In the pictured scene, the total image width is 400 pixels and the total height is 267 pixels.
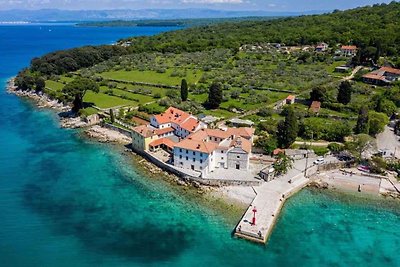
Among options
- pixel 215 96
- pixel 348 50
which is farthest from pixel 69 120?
pixel 348 50

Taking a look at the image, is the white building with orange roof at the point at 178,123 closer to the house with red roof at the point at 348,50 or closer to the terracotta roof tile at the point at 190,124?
the terracotta roof tile at the point at 190,124

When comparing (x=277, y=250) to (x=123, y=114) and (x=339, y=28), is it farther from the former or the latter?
(x=339, y=28)

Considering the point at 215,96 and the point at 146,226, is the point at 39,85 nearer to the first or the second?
the point at 215,96

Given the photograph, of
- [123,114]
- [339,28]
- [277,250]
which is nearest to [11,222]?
[277,250]

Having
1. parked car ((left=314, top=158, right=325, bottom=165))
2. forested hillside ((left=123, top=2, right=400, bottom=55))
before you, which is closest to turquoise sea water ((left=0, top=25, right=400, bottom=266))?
parked car ((left=314, top=158, right=325, bottom=165))

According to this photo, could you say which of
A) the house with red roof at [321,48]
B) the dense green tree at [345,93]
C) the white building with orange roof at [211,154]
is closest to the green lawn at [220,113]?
the white building with orange roof at [211,154]

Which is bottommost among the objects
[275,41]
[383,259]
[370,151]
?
[383,259]

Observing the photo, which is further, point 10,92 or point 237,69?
point 237,69
